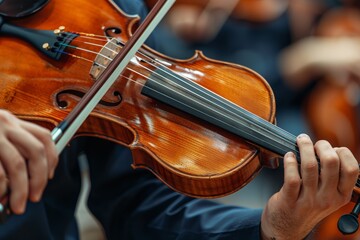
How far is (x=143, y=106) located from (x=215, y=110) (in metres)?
0.10

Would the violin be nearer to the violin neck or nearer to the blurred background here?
the violin neck

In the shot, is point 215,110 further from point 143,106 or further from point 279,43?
point 279,43

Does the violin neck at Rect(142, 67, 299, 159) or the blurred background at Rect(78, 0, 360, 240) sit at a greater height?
the violin neck at Rect(142, 67, 299, 159)

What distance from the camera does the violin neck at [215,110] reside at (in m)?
0.86

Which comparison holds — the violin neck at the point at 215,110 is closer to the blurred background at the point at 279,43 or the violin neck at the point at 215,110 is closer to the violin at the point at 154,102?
the violin at the point at 154,102

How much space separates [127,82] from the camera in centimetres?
91

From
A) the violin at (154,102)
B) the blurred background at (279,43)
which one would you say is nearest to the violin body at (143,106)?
the violin at (154,102)

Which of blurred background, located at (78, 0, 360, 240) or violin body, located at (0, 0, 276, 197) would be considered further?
blurred background, located at (78, 0, 360, 240)

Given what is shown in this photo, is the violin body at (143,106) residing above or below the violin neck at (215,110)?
below

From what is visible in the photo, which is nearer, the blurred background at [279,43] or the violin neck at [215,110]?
the violin neck at [215,110]

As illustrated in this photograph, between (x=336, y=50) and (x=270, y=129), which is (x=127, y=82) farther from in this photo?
(x=336, y=50)

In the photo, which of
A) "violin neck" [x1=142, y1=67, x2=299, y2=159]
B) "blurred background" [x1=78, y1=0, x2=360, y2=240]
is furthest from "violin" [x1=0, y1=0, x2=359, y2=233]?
"blurred background" [x1=78, y1=0, x2=360, y2=240]

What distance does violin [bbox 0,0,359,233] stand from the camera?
0.86 metres

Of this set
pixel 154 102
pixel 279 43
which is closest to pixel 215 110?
pixel 154 102
